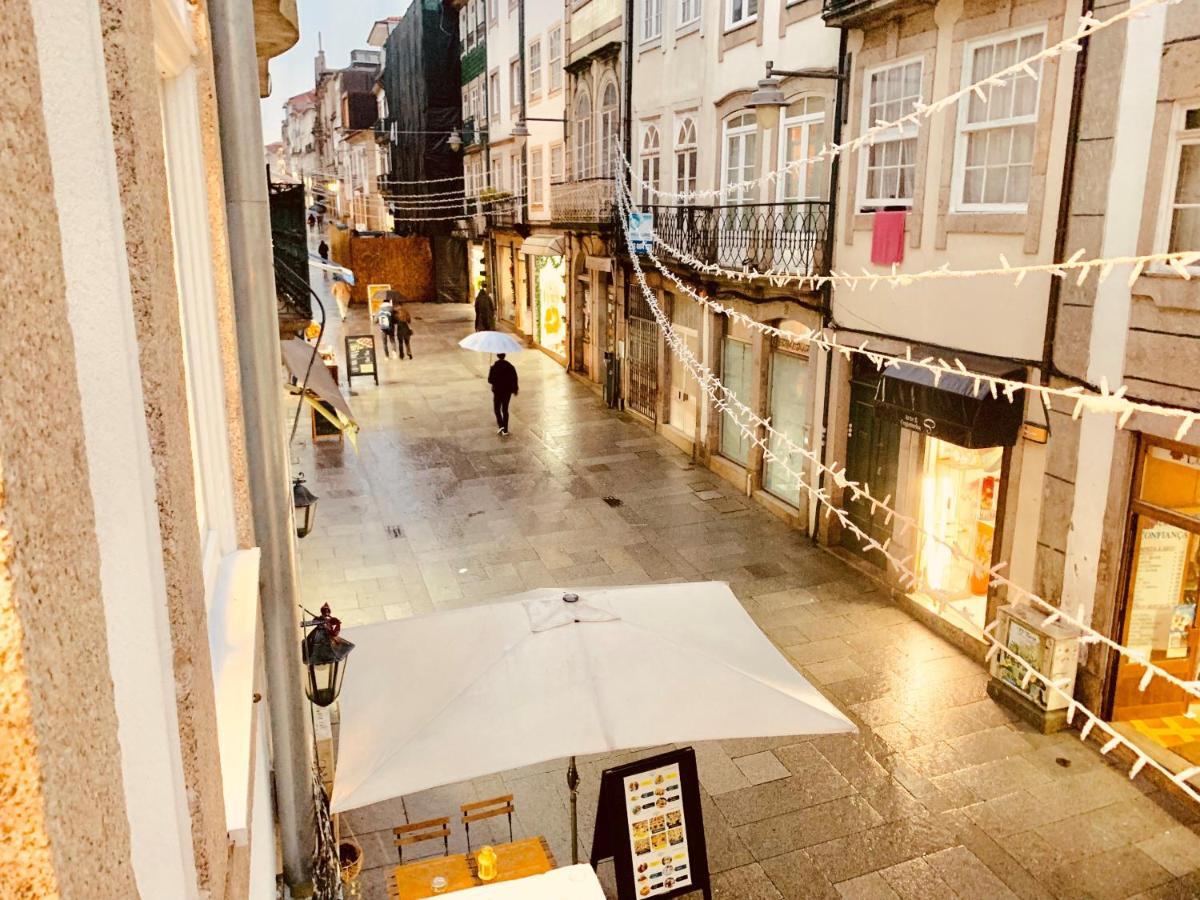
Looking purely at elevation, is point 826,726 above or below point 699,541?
above

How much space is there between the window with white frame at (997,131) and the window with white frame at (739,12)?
5.27m

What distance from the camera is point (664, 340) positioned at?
18.8 m

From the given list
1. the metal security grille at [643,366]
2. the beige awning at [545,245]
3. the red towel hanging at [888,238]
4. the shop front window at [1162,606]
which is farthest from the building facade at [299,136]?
the shop front window at [1162,606]

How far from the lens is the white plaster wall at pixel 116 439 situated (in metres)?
1.26

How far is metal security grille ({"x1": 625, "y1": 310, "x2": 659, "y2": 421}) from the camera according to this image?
760 inches

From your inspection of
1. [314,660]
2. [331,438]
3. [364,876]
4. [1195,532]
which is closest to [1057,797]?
[1195,532]

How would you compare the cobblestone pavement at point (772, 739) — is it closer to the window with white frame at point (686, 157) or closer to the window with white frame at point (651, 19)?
the window with white frame at point (686, 157)

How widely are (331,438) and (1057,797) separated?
1471 centimetres

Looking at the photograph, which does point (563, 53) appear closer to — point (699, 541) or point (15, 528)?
point (699, 541)

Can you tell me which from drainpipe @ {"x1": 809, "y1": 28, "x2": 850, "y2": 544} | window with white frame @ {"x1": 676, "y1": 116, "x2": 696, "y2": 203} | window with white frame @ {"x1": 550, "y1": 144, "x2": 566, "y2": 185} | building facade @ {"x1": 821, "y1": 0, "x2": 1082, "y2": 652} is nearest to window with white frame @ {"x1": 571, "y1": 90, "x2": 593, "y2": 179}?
window with white frame @ {"x1": 550, "y1": 144, "x2": 566, "y2": 185}

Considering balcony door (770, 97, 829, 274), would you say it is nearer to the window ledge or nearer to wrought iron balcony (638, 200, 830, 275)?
wrought iron balcony (638, 200, 830, 275)

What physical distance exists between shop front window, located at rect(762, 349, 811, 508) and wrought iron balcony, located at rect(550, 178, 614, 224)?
719cm

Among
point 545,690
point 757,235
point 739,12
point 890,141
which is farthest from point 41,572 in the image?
point 739,12

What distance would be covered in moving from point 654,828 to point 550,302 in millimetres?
23272
